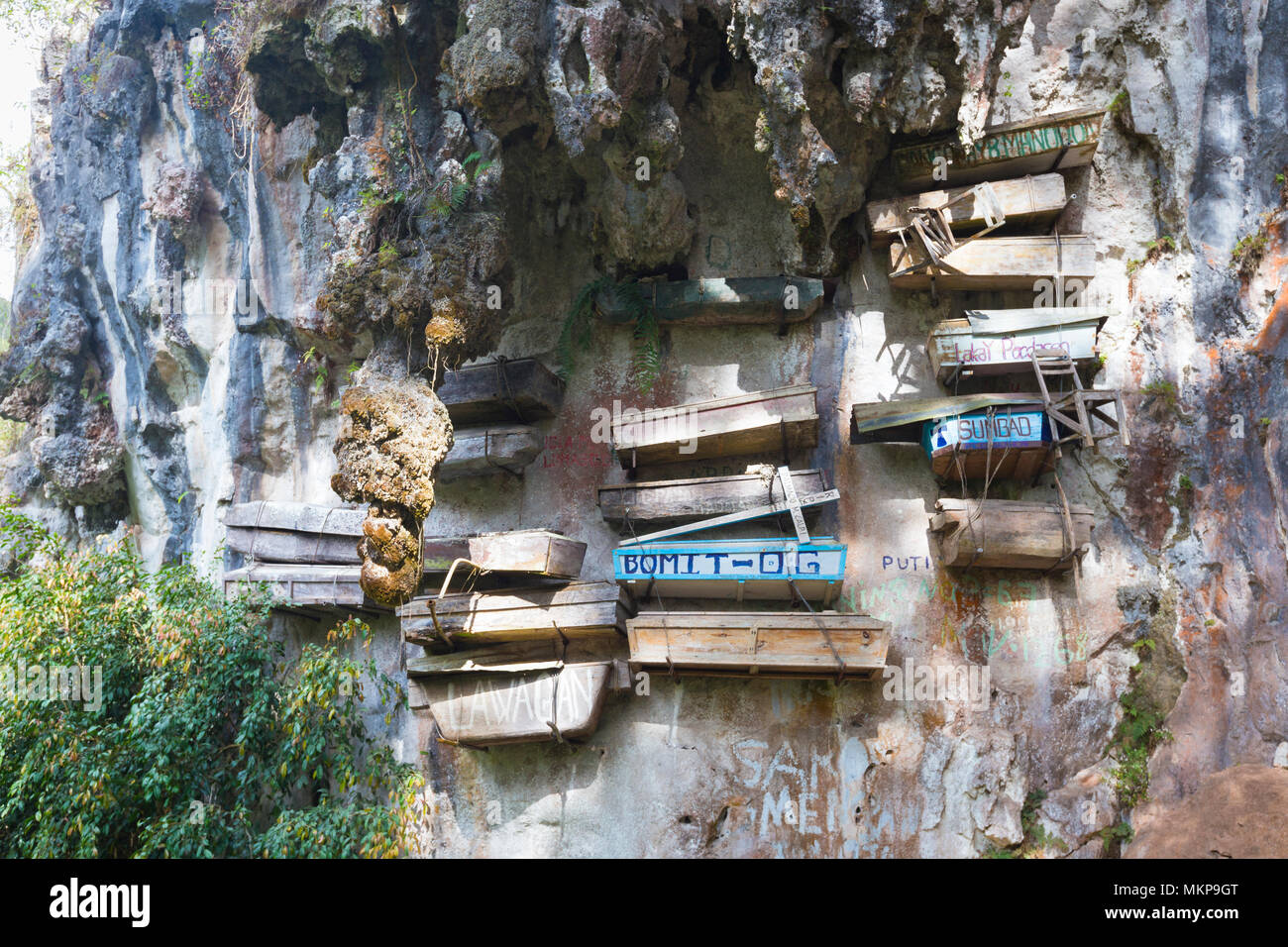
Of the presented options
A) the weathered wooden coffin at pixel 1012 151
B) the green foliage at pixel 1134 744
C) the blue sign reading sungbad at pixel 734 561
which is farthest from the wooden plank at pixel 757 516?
the weathered wooden coffin at pixel 1012 151

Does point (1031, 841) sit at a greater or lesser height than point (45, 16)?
lesser

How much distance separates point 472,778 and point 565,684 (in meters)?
1.42

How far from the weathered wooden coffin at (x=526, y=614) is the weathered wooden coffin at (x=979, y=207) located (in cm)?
418

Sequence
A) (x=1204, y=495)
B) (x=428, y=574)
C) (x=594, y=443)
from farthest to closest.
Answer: (x=594, y=443) < (x=428, y=574) < (x=1204, y=495)

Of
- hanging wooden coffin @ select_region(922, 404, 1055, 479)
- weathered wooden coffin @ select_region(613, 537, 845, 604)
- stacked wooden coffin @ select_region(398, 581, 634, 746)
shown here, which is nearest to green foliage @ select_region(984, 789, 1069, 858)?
weathered wooden coffin @ select_region(613, 537, 845, 604)

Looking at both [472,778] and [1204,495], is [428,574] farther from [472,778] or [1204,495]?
→ [1204,495]

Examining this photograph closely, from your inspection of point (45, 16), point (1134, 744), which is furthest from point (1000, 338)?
point (45, 16)

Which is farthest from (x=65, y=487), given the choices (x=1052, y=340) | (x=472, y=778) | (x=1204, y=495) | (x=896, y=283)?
(x=1204, y=495)

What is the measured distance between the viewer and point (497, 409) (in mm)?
8688

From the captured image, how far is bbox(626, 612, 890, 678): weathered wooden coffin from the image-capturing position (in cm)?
700

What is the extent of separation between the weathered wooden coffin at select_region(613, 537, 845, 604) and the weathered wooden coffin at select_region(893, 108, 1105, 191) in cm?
364

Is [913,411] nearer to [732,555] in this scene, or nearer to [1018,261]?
[1018,261]

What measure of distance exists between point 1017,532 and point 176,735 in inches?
277

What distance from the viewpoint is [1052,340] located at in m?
7.62
